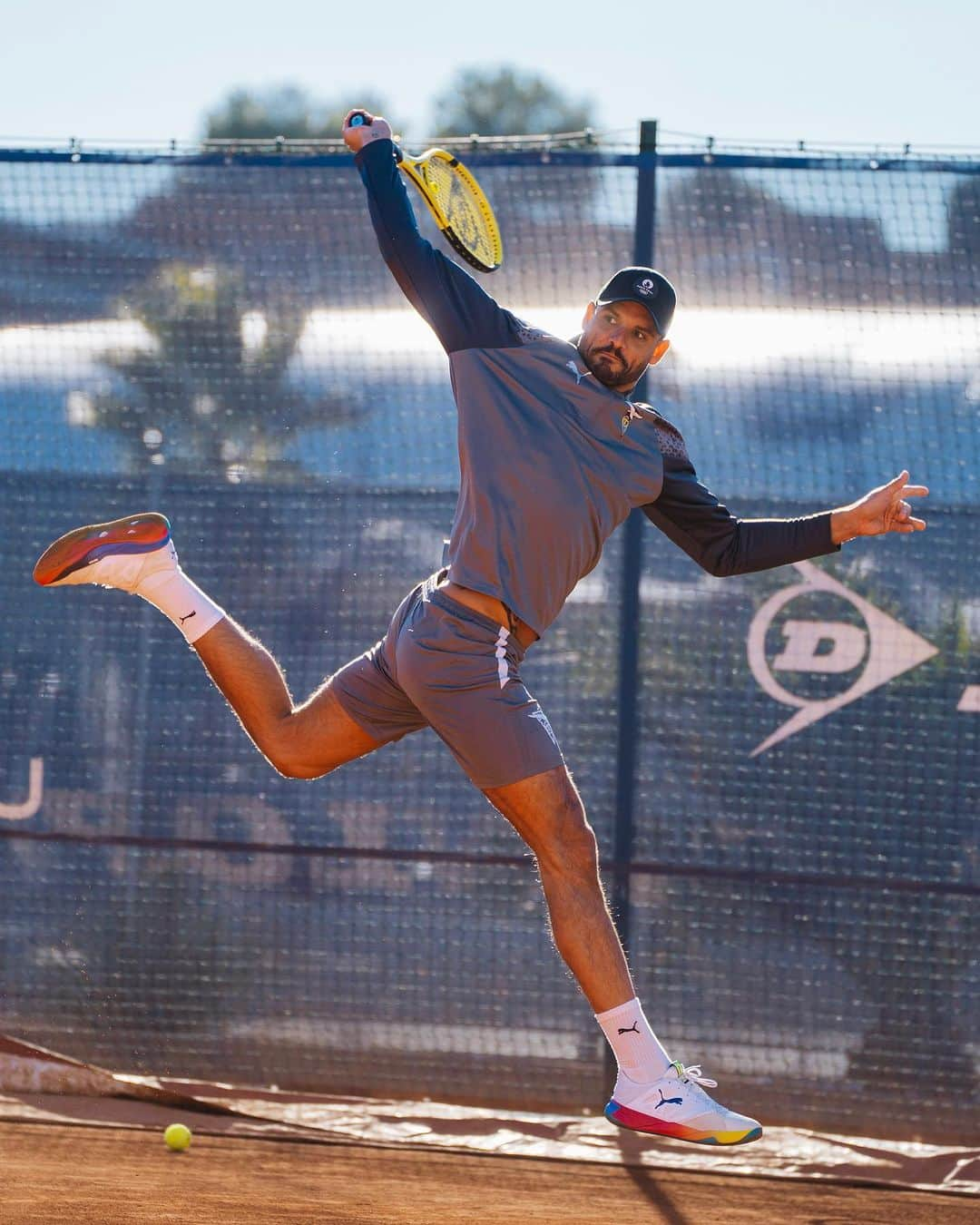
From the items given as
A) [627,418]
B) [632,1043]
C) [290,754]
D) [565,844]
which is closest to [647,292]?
[627,418]

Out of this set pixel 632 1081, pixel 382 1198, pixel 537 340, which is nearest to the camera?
pixel 632 1081

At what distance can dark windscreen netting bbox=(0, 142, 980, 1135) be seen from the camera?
5.43 m

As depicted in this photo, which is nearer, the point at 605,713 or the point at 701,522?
the point at 701,522

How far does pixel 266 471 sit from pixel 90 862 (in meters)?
1.49

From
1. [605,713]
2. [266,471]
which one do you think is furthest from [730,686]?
[266,471]

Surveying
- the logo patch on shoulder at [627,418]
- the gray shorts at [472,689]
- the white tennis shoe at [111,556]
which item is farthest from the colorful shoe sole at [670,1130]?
the white tennis shoe at [111,556]

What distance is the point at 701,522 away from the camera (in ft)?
13.8

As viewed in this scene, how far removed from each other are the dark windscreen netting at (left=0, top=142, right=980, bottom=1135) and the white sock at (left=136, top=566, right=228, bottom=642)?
126 centimetres

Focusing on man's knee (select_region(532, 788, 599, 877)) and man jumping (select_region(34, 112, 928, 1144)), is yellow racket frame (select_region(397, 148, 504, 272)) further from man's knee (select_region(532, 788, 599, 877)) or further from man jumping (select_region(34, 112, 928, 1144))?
man's knee (select_region(532, 788, 599, 877))

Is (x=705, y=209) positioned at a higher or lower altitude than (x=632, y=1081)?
higher

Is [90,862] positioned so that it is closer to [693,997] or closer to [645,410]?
[693,997]

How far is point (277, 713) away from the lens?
4.26 metres

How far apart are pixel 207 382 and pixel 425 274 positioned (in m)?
1.97

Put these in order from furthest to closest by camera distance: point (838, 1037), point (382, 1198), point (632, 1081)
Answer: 1. point (838, 1037)
2. point (382, 1198)
3. point (632, 1081)
